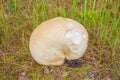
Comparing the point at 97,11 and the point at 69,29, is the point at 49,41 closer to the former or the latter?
the point at 69,29

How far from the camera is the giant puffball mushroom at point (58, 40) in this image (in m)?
2.54

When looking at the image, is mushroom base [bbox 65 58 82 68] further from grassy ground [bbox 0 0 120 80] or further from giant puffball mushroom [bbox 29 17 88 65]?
giant puffball mushroom [bbox 29 17 88 65]

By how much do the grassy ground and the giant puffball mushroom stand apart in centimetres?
25

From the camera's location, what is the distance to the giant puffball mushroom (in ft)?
8.35

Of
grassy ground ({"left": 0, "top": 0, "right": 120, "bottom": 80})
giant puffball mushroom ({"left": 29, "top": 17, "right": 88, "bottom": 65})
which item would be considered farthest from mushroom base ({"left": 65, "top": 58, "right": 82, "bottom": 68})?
giant puffball mushroom ({"left": 29, "top": 17, "right": 88, "bottom": 65})

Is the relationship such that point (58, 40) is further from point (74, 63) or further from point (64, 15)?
point (64, 15)

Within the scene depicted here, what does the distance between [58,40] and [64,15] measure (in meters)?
0.60

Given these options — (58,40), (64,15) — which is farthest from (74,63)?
(64,15)

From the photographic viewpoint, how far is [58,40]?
8.36 feet

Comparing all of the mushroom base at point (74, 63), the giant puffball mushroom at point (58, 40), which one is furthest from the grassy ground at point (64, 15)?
the giant puffball mushroom at point (58, 40)

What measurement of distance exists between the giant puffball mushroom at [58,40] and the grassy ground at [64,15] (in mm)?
255

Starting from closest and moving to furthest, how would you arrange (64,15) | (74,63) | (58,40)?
(58,40)
(74,63)
(64,15)

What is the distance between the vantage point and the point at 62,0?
10.8 ft

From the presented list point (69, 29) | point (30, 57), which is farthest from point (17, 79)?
point (69, 29)
